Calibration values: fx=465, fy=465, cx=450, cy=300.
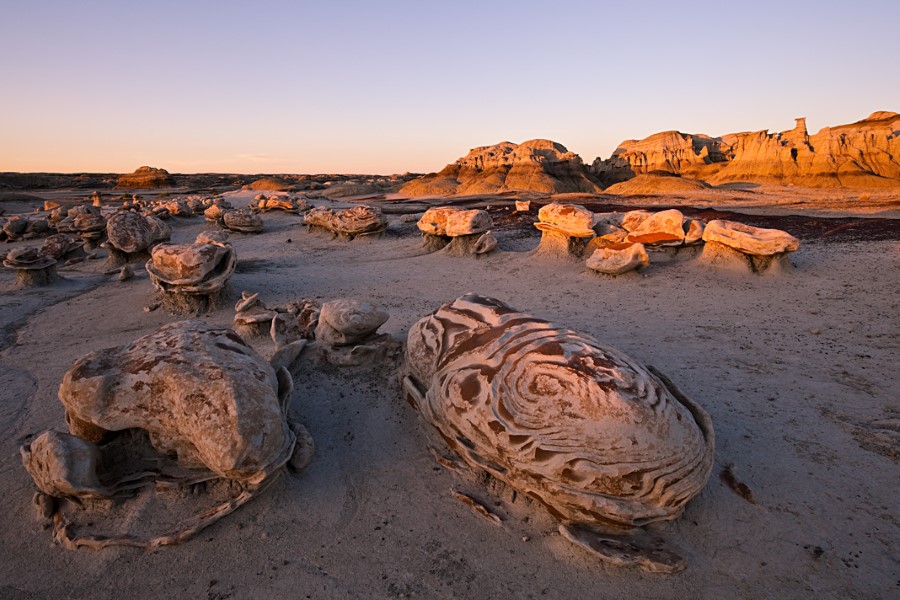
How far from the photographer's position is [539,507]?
2619mm

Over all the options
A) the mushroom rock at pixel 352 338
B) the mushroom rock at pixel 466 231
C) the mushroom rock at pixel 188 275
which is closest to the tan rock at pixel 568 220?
the mushroom rock at pixel 466 231

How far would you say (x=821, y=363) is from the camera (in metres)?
4.29

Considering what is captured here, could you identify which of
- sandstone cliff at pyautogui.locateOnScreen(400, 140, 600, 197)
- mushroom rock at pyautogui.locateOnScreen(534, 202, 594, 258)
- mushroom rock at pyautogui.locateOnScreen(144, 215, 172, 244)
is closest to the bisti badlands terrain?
mushroom rock at pyautogui.locateOnScreen(534, 202, 594, 258)

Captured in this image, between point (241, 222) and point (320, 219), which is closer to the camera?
point (320, 219)

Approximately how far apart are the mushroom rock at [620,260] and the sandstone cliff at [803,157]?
25534mm

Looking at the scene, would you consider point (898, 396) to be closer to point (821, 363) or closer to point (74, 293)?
point (821, 363)

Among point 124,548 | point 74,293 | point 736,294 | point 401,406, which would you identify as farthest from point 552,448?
point 74,293

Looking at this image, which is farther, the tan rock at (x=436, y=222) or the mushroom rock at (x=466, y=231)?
the tan rock at (x=436, y=222)

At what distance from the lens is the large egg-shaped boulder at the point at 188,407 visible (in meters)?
2.46

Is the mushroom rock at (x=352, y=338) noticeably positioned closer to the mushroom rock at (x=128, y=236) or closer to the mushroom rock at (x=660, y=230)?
the mushroom rock at (x=660, y=230)

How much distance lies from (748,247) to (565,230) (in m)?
2.97

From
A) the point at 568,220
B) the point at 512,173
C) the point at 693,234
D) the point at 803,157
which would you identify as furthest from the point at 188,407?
the point at 803,157

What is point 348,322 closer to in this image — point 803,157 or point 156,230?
point 156,230

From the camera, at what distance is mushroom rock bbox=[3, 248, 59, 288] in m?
7.95
